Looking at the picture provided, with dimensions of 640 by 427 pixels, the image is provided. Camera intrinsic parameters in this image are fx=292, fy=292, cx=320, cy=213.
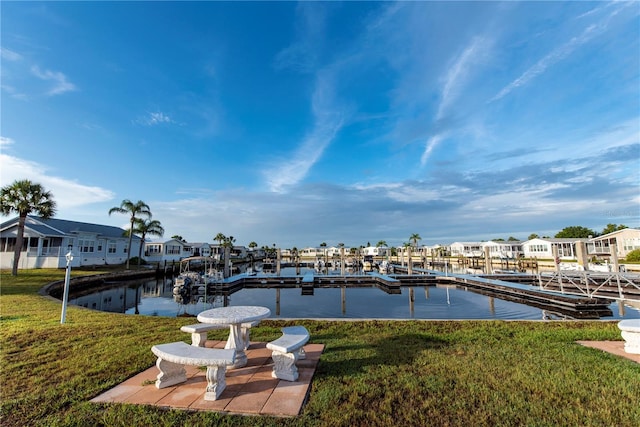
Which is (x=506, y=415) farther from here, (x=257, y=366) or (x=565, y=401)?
(x=257, y=366)

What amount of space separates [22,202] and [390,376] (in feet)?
92.3

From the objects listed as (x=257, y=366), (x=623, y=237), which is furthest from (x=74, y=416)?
(x=623, y=237)

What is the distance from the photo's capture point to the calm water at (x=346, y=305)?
43.1 feet

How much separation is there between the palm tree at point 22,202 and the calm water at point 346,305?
24.3 ft

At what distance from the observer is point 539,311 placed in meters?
13.7

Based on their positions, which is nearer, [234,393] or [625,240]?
[234,393]

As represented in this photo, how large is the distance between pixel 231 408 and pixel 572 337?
6.91 meters

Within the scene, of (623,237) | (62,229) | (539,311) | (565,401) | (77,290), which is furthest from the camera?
(623,237)

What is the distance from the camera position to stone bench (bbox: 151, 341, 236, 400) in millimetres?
3426

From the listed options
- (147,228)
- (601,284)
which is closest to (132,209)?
(147,228)

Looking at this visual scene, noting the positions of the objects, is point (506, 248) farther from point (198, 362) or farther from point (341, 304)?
point (198, 362)

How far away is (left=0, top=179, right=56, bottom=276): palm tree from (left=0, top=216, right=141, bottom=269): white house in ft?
14.8

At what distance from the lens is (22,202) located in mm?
20953

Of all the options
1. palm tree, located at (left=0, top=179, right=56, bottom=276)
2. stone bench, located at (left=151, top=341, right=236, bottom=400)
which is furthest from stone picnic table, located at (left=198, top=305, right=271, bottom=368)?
palm tree, located at (left=0, top=179, right=56, bottom=276)
